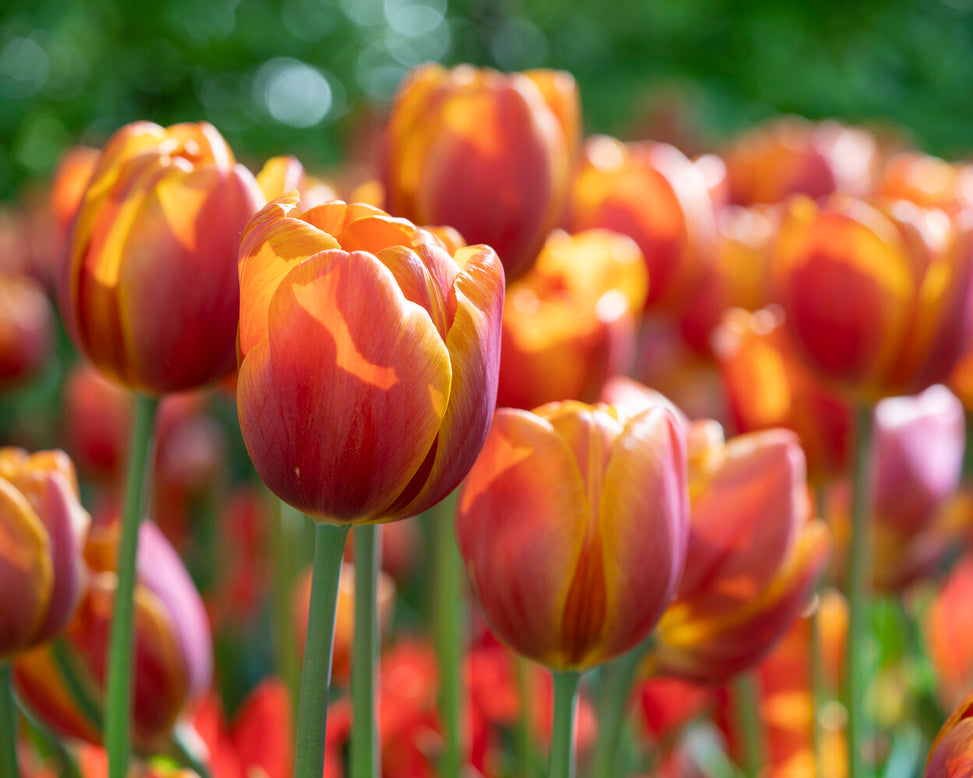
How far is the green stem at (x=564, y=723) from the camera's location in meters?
0.33

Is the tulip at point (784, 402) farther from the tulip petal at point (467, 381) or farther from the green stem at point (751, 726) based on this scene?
the tulip petal at point (467, 381)

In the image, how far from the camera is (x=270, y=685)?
23.5 inches

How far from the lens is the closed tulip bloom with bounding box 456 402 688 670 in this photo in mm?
325

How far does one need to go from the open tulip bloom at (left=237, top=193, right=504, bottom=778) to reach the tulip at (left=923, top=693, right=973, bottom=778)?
0.48 ft

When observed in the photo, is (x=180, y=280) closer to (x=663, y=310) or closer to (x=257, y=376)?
(x=257, y=376)

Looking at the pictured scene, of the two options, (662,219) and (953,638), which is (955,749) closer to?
(662,219)

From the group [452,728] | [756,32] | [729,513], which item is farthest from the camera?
[756,32]

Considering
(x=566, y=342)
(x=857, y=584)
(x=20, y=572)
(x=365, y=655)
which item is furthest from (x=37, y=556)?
(x=857, y=584)

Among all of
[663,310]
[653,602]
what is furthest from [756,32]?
[653,602]

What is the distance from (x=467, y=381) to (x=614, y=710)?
19 cm

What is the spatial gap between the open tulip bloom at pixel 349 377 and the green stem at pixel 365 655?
0.06 meters

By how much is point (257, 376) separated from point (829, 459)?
0.37 meters

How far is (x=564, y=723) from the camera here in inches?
13.0

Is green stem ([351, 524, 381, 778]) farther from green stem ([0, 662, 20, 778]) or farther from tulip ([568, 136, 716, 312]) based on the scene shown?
tulip ([568, 136, 716, 312])
